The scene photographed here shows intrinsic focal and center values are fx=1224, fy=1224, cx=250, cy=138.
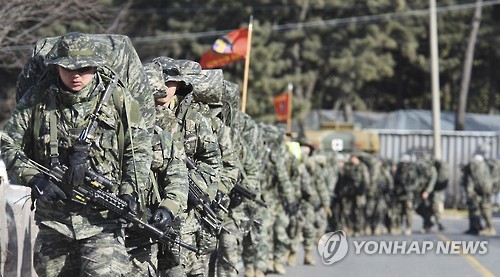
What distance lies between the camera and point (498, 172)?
29750 millimetres

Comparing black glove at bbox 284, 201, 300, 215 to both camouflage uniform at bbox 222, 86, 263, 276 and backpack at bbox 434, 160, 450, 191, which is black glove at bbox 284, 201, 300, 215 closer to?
camouflage uniform at bbox 222, 86, 263, 276

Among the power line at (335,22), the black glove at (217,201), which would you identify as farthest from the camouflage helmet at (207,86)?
the power line at (335,22)

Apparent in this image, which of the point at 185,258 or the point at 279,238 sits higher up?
the point at 185,258

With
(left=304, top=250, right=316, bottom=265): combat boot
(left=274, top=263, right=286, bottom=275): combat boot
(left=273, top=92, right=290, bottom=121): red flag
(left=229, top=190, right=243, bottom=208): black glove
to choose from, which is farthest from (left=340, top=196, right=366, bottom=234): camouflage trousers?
(left=229, top=190, right=243, bottom=208): black glove

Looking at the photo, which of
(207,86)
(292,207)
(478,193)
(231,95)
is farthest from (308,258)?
(478,193)

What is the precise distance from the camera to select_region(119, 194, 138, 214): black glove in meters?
7.23

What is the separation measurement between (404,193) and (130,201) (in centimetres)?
2114

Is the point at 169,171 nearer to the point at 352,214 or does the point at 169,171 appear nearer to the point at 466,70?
the point at 352,214

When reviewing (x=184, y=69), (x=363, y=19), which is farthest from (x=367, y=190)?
(x=363, y=19)

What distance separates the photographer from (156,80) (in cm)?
884

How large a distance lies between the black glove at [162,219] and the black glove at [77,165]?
0.69 m

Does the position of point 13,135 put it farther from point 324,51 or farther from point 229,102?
point 324,51

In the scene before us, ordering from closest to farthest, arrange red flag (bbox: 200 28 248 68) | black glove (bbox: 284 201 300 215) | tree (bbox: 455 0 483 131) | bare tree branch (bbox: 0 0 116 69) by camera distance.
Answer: bare tree branch (bbox: 0 0 116 69)
black glove (bbox: 284 201 300 215)
red flag (bbox: 200 28 248 68)
tree (bbox: 455 0 483 131)

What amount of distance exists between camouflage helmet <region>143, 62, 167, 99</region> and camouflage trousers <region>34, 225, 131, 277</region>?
5.70 feet
